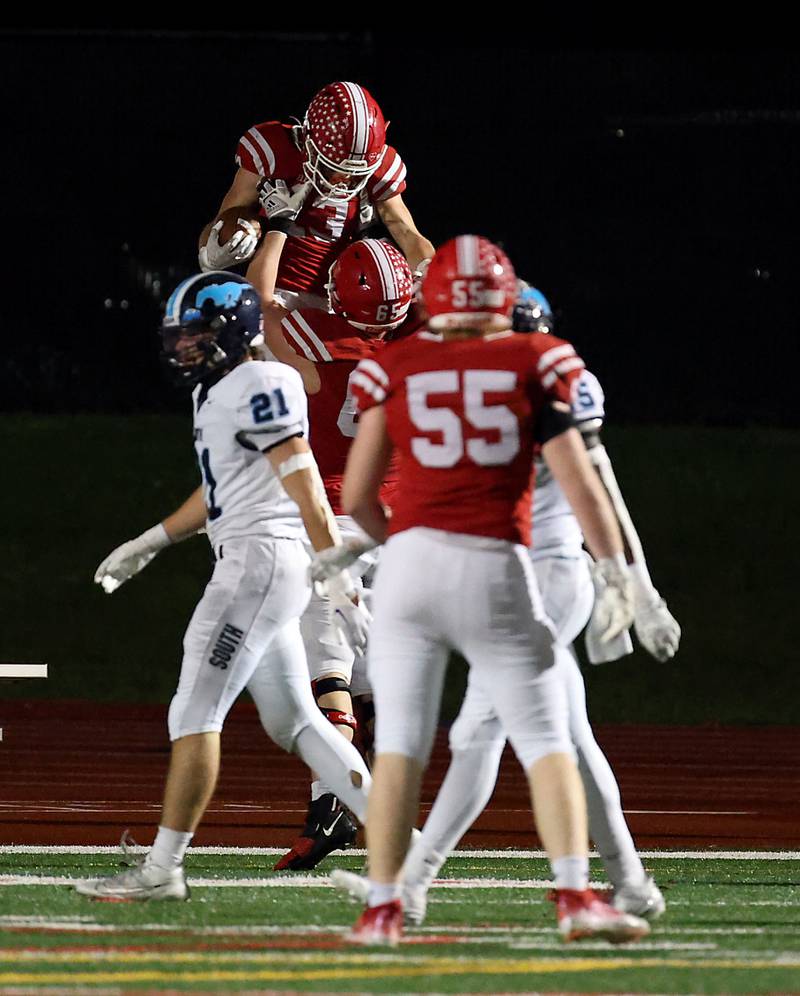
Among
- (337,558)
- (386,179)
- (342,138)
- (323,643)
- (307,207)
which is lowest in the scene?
(323,643)

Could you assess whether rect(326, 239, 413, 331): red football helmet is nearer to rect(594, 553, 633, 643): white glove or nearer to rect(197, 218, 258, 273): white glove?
rect(197, 218, 258, 273): white glove

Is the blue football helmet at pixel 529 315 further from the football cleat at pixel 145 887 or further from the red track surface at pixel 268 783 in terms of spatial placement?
the red track surface at pixel 268 783

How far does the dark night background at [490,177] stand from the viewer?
15422 mm

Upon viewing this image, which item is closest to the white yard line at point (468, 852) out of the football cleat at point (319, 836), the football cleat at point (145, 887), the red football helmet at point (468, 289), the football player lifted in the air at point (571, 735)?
the football cleat at point (319, 836)

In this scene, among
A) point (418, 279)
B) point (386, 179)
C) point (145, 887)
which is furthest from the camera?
point (386, 179)

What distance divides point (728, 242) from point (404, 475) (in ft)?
36.3

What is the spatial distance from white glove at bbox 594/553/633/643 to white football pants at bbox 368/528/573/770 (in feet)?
0.68

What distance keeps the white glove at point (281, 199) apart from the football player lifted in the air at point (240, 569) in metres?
1.82

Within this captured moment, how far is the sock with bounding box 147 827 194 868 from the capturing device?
5.77m

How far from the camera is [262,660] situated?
6.11 metres

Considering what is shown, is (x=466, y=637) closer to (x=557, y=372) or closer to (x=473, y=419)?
(x=473, y=419)

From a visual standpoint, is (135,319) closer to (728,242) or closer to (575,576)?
(728,242)

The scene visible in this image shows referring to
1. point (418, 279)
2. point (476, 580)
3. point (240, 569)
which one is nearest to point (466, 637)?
point (476, 580)

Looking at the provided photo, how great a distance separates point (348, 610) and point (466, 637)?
1.32 meters
